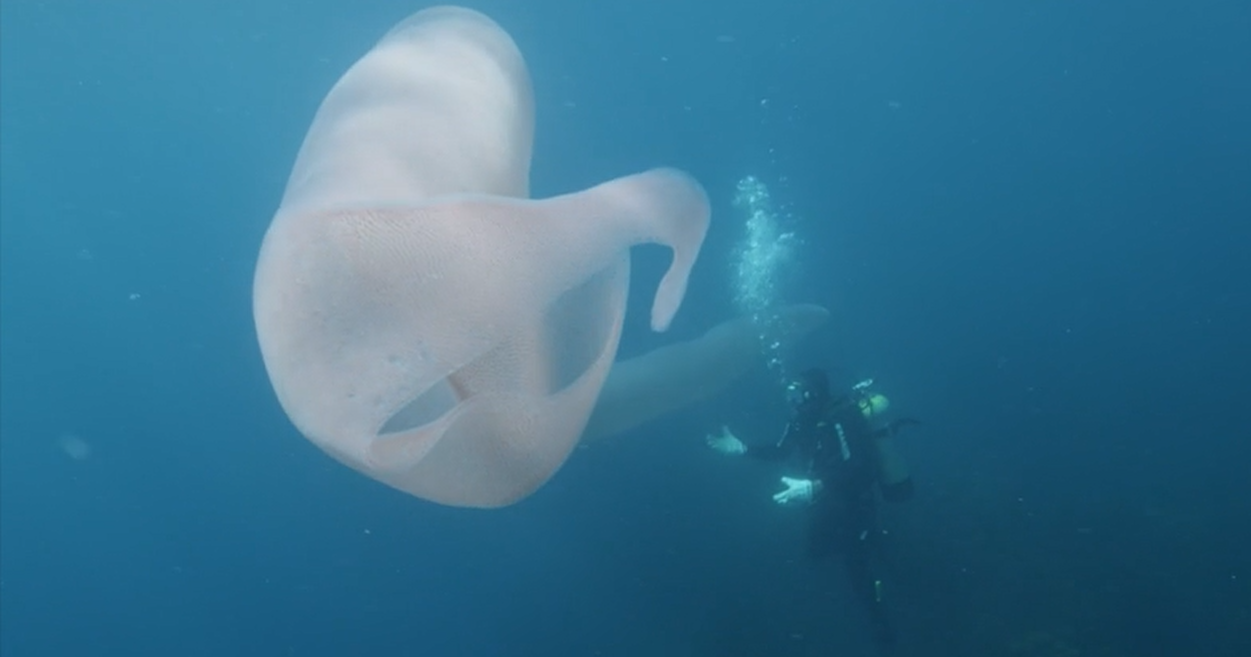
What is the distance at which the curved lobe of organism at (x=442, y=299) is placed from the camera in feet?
6.27

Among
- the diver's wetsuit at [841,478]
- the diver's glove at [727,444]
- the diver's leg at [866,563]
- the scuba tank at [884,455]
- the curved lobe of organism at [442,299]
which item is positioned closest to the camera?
the curved lobe of organism at [442,299]

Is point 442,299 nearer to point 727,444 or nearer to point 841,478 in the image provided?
point 727,444

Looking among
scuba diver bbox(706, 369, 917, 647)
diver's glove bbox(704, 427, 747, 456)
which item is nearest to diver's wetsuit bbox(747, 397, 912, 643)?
scuba diver bbox(706, 369, 917, 647)

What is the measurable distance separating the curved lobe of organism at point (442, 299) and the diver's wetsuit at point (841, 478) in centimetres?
778

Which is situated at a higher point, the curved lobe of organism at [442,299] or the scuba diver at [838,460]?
the curved lobe of organism at [442,299]

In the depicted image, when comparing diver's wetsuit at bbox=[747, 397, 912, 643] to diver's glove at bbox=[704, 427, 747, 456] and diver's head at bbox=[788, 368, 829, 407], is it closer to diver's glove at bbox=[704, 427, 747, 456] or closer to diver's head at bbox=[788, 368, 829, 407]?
diver's head at bbox=[788, 368, 829, 407]

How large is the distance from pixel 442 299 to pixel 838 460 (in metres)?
8.87

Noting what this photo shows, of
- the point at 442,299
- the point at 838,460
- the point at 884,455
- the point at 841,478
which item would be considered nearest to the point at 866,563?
the point at 841,478

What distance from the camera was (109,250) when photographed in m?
18.4

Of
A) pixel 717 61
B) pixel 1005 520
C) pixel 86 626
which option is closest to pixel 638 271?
pixel 717 61

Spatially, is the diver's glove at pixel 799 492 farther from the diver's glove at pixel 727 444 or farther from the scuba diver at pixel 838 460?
the diver's glove at pixel 727 444

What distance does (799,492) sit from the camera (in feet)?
32.6

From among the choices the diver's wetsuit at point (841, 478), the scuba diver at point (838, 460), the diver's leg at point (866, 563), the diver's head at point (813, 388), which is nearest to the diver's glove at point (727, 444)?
the scuba diver at point (838, 460)

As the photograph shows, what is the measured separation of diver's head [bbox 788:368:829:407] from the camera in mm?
10000
